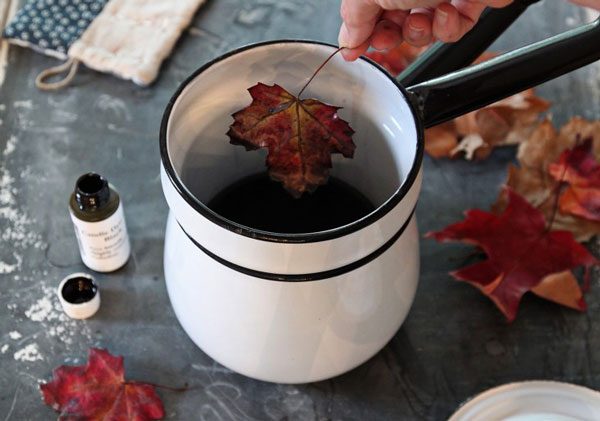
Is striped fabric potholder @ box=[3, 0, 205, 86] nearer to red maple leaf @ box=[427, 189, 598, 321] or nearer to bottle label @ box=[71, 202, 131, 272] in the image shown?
bottle label @ box=[71, 202, 131, 272]

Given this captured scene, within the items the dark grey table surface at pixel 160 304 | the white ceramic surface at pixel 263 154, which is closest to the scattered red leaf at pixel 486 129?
the dark grey table surface at pixel 160 304

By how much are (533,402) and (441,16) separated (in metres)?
0.24

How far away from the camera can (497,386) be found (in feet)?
1.79

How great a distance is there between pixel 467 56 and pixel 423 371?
0.21 m

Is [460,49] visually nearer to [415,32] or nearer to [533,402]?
[415,32]

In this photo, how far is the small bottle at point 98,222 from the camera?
566mm

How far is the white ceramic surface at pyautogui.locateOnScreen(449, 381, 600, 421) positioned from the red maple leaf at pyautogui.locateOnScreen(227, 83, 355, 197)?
6.9 inches

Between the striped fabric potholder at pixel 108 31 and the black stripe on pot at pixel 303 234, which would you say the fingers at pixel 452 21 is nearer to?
the black stripe on pot at pixel 303 234

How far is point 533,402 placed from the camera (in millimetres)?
A: 532

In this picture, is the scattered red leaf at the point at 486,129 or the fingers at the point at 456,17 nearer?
the fingers at the point at 456,17

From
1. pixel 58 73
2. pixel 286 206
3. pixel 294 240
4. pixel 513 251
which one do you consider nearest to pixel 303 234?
pixel 294 240

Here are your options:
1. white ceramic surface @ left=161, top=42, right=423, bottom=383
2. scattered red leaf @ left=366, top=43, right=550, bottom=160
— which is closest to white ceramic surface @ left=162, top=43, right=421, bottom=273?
white ceramic surface @ left=161, top=42, right=423, bottom=383

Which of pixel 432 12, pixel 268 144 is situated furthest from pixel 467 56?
pixel 268 144

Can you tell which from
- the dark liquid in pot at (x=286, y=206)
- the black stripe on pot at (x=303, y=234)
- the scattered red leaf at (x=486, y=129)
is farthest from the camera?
the scattered red leaf at (x=486, y=129)
